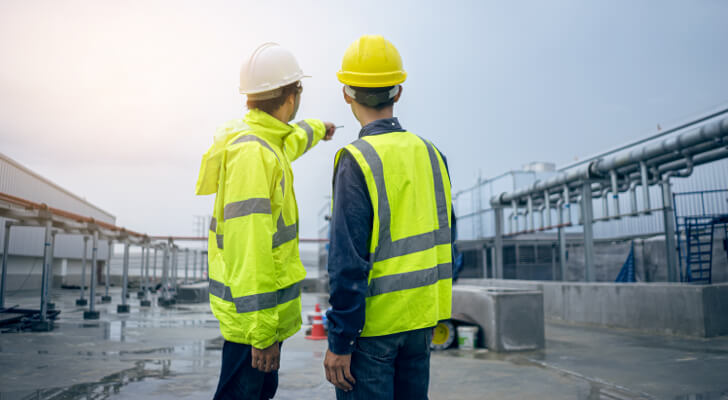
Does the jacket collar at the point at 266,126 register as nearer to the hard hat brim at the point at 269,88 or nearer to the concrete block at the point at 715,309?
the hard hat brim at the point at 269,88

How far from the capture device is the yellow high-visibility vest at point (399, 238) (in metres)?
2.01

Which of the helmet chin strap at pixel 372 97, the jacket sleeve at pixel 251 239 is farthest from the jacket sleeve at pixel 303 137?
the helmet chin strap at pixel 372 97

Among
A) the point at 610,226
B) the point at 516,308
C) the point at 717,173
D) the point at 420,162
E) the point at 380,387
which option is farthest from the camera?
the point at 610,226

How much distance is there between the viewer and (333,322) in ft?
6.34

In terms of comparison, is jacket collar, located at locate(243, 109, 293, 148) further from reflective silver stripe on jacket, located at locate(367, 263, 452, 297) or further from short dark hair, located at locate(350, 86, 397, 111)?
reflective silver stripe on jacket, located at locate(367, 263, 452, 297)

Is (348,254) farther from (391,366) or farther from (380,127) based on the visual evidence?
(380,127)

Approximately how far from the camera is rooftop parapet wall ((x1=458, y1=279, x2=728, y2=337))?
8680mm

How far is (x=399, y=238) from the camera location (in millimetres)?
2066

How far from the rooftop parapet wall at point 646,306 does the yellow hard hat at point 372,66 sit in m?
8.75

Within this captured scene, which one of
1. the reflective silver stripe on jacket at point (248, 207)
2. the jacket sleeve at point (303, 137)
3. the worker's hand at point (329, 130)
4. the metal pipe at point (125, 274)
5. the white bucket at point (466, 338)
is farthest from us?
the metal pipe at point (125, 274)

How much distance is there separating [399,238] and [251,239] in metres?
0.69

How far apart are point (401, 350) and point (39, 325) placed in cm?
1013

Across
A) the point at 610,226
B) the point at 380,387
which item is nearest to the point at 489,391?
the point at 380,387

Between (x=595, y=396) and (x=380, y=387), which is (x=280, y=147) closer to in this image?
(x=380, y=387)
